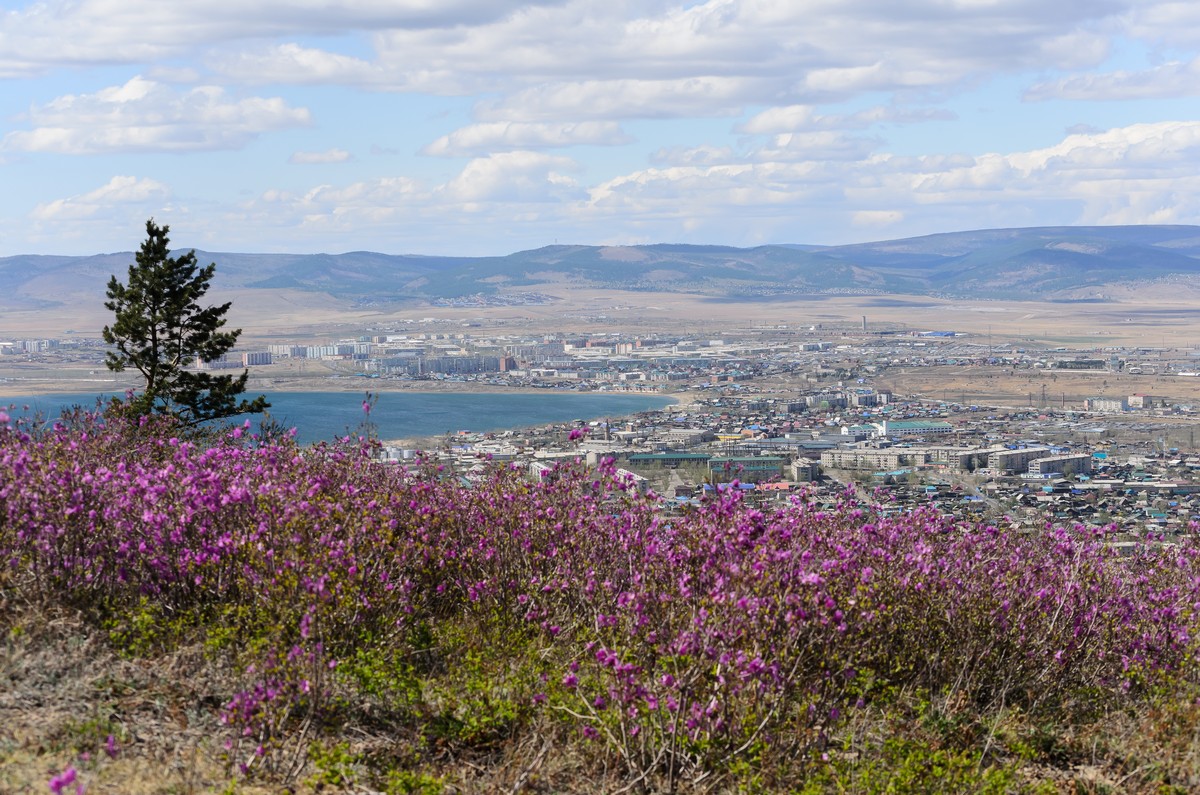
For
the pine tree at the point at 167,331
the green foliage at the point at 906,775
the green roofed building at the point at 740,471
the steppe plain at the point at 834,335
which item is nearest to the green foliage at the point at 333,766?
the green foliage at the point at 906,775

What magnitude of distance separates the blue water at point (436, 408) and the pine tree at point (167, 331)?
27712 mm

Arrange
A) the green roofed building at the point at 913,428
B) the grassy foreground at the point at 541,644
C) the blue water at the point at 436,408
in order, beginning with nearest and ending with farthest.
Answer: the grassy foreground at the point at 541,644
the green roofed building at the point at 913,428
the blue water at the point at 436,408

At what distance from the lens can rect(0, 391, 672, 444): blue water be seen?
198 ft

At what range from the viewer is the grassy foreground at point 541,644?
562 centimetres

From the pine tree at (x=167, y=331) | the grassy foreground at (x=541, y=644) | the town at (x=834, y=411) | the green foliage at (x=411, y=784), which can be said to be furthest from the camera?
the pine tree at (x=167, y=331)

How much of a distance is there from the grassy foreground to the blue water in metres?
41.1

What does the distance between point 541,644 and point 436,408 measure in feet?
231

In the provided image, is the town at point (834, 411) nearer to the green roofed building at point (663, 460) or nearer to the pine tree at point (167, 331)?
the green roofed building at point (663, 460)

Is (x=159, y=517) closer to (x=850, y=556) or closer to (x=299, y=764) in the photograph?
(x=299, y=764)

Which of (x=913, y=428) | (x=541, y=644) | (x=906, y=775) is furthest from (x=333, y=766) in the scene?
(x=913, y=428)

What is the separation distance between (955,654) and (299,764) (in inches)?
128

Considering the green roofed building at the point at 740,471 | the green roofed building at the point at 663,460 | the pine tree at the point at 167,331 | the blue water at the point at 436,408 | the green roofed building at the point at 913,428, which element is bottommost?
the green roofed building at the point at 913,428

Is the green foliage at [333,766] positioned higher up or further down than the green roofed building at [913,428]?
higher up

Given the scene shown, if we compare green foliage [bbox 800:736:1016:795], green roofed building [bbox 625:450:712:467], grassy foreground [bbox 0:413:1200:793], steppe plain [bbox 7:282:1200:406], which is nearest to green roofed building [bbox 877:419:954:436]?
steppe plain [bbox 7:282:1200:406]
